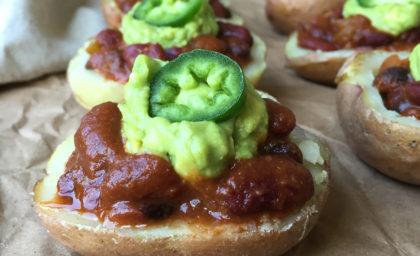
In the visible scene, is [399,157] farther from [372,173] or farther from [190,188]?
[190,188]

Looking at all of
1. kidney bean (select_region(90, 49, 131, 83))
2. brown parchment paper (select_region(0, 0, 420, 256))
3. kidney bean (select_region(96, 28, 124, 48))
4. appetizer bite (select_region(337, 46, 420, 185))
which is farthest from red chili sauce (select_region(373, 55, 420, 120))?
kidney bean (select_region(96, 28, 124, 48))

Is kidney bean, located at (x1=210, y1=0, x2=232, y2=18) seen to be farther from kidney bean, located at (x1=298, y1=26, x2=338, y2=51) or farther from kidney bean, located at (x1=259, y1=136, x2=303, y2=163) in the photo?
kidney bean, located at (x1=259, y1=136, x2=303, y2=163)

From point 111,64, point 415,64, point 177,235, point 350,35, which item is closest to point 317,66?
point 350,35

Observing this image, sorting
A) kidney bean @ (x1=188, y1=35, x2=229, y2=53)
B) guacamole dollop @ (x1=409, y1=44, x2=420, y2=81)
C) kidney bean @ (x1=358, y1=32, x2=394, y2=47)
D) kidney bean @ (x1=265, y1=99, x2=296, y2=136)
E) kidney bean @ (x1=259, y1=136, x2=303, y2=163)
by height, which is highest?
guacamole dollop @ (x1=409, y1=44, x2=420, y2=81)

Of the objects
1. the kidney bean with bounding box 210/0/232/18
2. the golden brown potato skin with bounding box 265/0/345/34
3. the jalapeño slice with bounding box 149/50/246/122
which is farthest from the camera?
the golden brown potato skin with bounding box 265/0/345/34

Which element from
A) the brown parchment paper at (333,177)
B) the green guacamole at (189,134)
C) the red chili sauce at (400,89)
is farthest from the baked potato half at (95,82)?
the green guacamole at (189,134)

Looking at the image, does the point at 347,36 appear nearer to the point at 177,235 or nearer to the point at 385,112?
the point at 385,112
